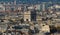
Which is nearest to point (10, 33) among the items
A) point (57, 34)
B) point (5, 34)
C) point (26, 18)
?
point (5, 34)

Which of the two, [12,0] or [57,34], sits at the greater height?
[57,34]

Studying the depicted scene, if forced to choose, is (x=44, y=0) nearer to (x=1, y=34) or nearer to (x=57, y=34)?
(x=1, y=34)

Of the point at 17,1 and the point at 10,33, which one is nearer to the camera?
the point at 10,33

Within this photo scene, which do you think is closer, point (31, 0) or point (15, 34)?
point (15, 34)

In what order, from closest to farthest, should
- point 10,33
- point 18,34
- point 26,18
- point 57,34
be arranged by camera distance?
point 57,34 → point 18,34 → point 10,33 → point 26,18

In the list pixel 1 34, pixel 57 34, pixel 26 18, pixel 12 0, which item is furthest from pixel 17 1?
pixel 57 34

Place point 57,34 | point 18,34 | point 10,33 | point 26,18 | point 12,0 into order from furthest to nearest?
point 12,0
point 26,18
point 10,33
point 18,34
point 57,34

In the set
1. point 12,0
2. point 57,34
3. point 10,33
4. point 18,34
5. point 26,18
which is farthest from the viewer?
point 12,0

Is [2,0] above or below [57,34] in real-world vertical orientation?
below

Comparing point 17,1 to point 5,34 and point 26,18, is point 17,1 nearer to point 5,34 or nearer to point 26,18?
point 26,18
